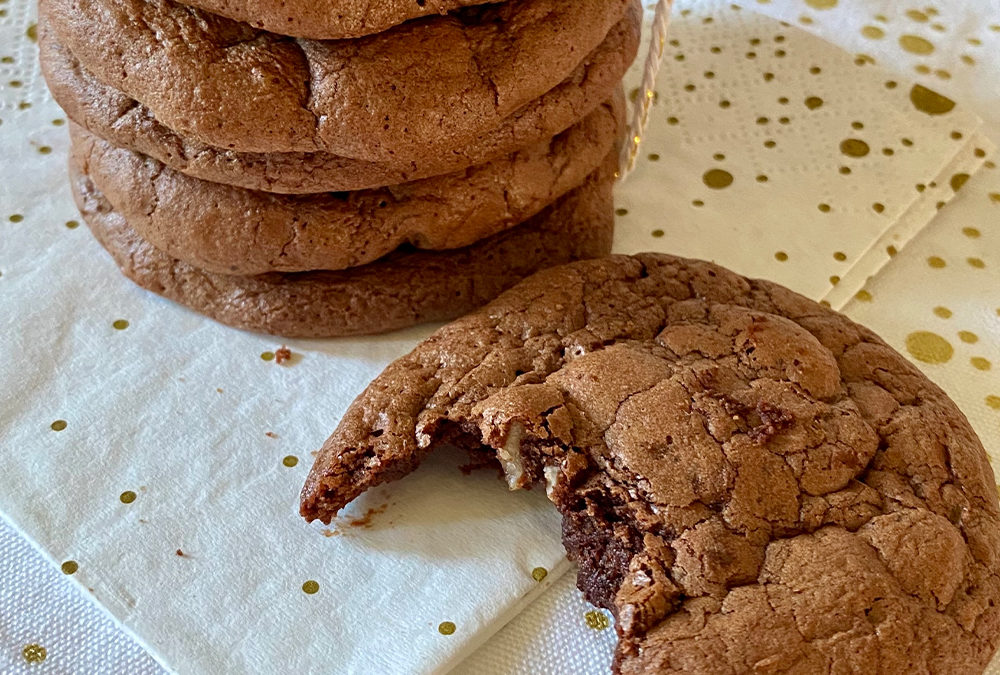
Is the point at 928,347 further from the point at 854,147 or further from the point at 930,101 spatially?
the point at 930,101

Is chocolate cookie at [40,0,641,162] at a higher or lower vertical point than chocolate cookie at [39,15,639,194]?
higher

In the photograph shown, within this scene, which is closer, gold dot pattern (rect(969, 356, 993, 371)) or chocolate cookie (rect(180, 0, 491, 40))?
chocolate cookie (rect(180, 0, 491, 40))

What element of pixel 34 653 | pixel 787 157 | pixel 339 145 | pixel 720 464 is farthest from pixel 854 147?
pixel 34 653

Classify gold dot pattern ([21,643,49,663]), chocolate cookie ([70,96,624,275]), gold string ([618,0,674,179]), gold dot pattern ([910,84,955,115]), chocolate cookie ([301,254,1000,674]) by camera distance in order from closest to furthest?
chocolate cookie ([301,254,1000,674])
gold dot pattern ([21,643,49,663])
chocolate cookie ([70,96,624,275])
gold string ([618,0,674,179])
gold dot pattern ([910,84,955,115])

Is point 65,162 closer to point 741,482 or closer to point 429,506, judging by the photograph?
point 429,506

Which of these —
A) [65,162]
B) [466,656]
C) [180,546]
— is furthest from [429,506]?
[65,162]

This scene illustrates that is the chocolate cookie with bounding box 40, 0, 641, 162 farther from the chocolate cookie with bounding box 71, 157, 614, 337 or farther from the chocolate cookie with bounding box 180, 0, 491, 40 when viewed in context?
the chocolate cookie with bounding box 71, 157, 614, 337

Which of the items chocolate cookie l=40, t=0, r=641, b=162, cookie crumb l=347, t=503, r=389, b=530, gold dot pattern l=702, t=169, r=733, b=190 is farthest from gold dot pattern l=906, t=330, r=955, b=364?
cookie crumb l=347, t=503, r=389, b=530
